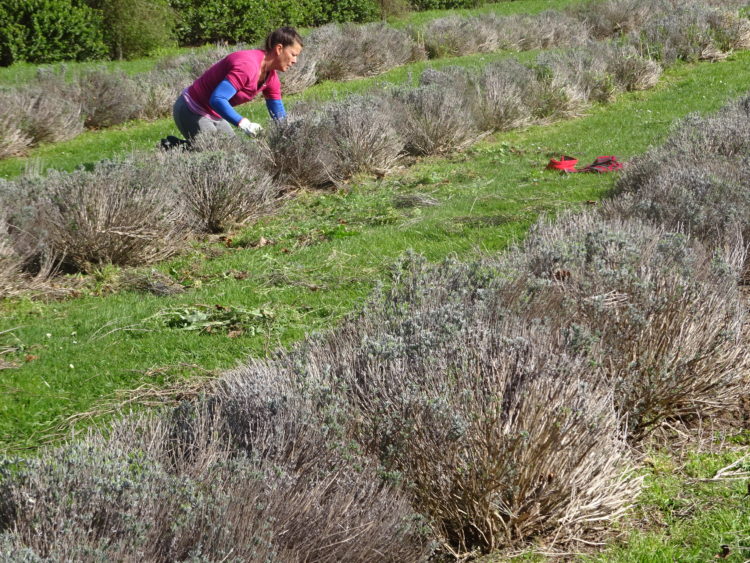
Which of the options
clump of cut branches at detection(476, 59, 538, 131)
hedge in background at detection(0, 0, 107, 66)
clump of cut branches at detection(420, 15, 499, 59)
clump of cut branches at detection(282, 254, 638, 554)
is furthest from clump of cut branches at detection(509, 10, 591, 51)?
clump of cut branches at detection(282, 254, 638, 554)

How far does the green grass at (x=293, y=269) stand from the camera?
15.9 feet

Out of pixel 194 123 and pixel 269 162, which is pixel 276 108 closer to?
pixel 269 162

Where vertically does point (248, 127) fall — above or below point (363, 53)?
above

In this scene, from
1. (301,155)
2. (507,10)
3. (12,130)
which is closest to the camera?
(301,155)

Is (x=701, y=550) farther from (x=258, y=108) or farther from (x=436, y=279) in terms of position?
(x=258, y=108)

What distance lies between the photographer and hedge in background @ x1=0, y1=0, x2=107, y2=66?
2062 centimetres

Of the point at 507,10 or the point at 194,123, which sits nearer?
the point at 194,123

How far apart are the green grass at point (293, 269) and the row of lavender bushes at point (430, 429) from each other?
4.07ft

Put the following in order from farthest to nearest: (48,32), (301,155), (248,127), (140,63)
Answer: (48,32), (140,63), (301,155), (248,127)

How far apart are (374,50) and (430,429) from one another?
56.5ft

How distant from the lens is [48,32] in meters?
21.5

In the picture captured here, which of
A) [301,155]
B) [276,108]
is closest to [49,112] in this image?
[276,108]

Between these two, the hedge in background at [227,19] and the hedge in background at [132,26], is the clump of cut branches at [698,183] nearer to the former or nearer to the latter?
the hedge in background at [132,26]

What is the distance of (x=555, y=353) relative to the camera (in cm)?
354
